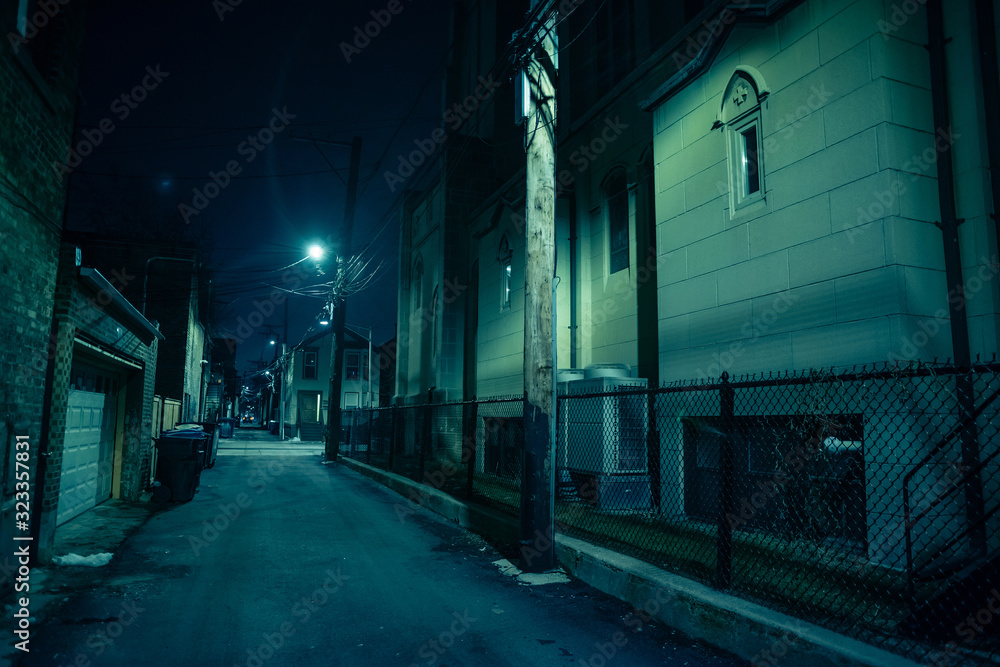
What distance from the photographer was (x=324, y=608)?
17.3 ft

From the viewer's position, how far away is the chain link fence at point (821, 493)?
160 inches

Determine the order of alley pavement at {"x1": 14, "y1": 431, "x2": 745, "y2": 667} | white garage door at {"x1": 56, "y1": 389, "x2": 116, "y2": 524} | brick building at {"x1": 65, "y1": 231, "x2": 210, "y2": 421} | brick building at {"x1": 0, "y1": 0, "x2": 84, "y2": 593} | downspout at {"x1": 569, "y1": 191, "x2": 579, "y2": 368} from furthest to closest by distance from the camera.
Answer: brick building at {"x1": 65, "y1": 231, "x2": 210, "y2": 421}
downspout at {"x1": 569, "y1": 191, "x2": 579, "y2": 368}
white garage door at {"x1": 56, "y1": 389, "x2": 116, "y2": 524}
brick building at {"x1": 0, "y1": 0, "x2": 84, "y2": 593}
alley pavement at {"x1": 14, "y1": 431, "x2": 745, "y2": 667}

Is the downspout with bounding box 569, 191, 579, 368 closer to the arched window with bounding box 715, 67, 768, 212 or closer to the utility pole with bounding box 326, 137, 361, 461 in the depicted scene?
the arched window with bounding box 715, 67, 768, 212

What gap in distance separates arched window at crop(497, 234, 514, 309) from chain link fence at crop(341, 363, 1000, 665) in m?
6.16

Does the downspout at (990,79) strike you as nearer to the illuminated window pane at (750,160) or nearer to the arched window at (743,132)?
the arched window at (743,132)

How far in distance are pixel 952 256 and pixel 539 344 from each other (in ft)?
13.2

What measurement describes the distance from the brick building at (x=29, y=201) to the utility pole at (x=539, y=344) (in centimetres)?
482

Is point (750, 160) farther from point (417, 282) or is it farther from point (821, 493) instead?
point (417, 282)

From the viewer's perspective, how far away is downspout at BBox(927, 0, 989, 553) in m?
5.33

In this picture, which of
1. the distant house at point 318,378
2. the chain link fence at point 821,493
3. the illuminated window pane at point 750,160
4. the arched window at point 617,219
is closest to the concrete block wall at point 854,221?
the chain link fence at point 821,493

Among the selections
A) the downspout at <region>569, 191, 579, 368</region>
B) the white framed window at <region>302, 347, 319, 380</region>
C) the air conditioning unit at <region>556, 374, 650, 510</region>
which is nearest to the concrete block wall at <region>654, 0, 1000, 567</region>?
the air conditioning unit at <region>556, 374, 650, 510</region>

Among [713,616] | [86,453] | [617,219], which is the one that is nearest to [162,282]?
[86,453]

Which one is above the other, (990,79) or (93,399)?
(990,79)

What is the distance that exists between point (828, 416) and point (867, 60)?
3549 millimetres
